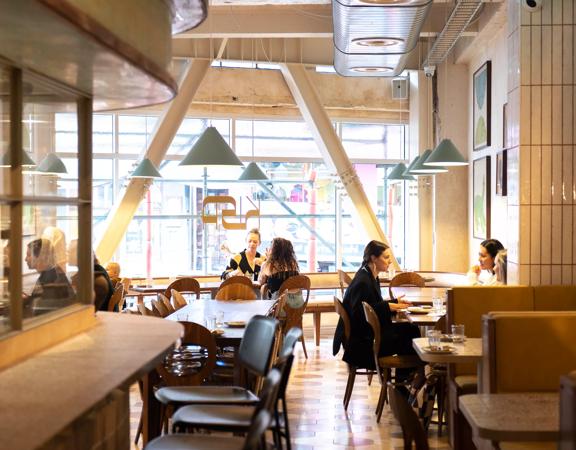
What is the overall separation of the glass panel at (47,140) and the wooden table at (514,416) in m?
2.07

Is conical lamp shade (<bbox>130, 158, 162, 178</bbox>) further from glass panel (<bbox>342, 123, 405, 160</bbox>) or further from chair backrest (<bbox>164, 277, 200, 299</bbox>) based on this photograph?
glass panel (<bbox>342, 123, 405, 160</bbox>)

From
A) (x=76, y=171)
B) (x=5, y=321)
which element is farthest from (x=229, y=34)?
(x=5, y=321)

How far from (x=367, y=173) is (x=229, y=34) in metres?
3.87

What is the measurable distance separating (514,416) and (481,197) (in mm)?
8030

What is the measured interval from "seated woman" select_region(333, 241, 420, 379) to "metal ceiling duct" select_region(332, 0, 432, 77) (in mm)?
1917

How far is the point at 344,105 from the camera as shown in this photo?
13258mm

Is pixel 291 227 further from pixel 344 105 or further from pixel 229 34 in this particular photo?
pixel 229 34

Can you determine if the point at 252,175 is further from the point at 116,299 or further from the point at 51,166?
the point at 51,166

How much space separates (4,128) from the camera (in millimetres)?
3527

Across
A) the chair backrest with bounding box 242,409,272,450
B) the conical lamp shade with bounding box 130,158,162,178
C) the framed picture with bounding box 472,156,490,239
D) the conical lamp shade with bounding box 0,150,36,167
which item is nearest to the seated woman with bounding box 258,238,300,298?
the conical lamp shade with bounding box 130,158,162,178

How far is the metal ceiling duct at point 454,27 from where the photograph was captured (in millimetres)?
8316

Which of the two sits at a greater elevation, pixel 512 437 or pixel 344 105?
pixel 344 105

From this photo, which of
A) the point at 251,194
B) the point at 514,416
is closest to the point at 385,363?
the point at 514,416

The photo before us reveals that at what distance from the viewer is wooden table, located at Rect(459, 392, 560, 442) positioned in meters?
3.23
